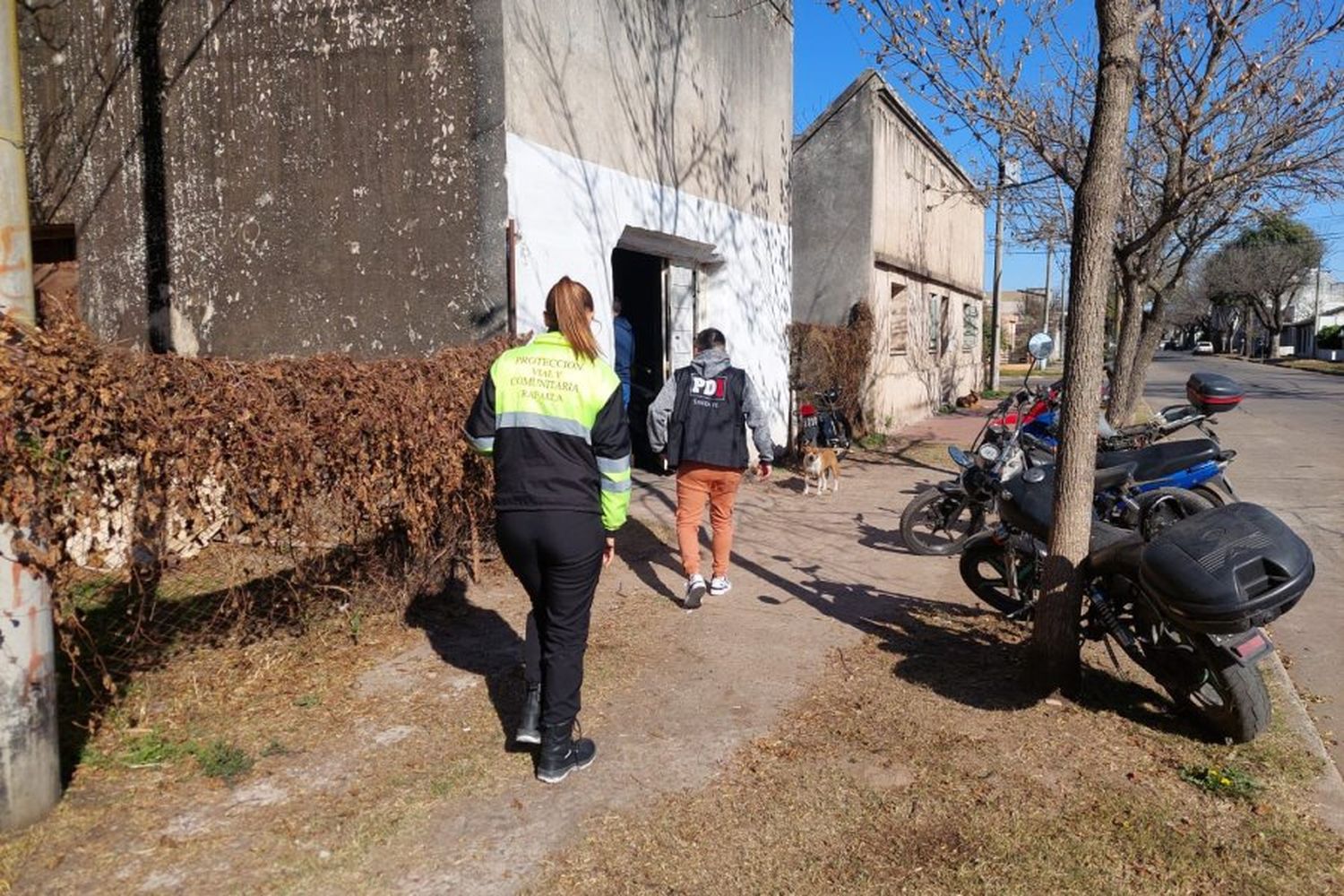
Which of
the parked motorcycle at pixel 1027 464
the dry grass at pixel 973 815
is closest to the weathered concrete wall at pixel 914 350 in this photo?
the parked motorcycle at pixel 1027 464

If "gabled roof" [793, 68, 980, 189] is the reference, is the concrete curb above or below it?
below

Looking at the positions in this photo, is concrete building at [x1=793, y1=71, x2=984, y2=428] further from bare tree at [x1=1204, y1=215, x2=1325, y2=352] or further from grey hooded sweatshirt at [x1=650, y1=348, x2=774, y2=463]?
bare tree at [x1=1204, y1=215, x2=1325, y2=352]

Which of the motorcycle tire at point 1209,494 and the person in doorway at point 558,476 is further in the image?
the motorcycle tire at point 1209,494

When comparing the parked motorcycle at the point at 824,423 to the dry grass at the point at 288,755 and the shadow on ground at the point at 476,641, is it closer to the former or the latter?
the shadow on ground at the point at 476,641

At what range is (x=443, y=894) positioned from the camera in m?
2.96

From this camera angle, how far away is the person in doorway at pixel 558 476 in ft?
11.7

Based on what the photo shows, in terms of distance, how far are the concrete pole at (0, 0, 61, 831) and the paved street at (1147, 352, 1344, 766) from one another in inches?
198

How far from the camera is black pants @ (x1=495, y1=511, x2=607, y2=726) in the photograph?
11.7 feet

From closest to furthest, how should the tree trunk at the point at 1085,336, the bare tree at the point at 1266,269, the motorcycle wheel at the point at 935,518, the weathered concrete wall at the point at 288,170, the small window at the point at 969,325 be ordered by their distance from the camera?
the tree trunk at the point at 1085,336 < the weathered concrete wall at the point at 288,170 < the motorcycle wheel at the point at 935,518 < the small window at the point at 969,325 < the bare tree at the point at 1266,269

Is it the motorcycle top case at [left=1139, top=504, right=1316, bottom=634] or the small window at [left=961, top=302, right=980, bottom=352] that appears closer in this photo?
the motorcycle top case at [left=1139, top=504, right=1316, bottom=634]

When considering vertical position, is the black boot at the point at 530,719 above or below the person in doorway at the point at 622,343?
below

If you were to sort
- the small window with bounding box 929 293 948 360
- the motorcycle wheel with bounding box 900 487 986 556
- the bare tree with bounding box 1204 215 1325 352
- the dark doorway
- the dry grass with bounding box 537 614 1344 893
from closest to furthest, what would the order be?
the dry grass with bounding box 537 614 1344 893, the motorcycle wheel with bounding box 900 487 986 556, the dark doorway, the small window with bounding box 929 293 948 360, the bare tree with bounding box 1204 215 1325 352

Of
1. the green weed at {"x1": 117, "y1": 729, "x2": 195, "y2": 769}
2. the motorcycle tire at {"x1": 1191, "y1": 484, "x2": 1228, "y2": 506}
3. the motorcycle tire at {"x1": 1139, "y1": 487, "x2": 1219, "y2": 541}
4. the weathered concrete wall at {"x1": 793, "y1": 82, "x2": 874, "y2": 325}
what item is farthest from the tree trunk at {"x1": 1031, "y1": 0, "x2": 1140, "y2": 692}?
the weathered concrete wall at {"x1": 793, "y1": 82, "x2": 874, "y2": 325}

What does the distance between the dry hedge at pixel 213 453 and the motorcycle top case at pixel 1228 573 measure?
349cm
